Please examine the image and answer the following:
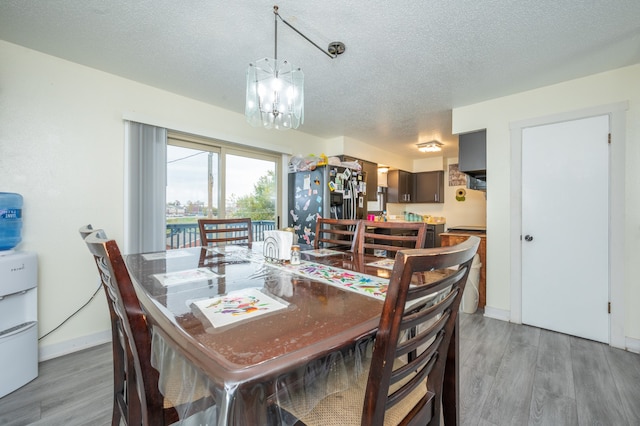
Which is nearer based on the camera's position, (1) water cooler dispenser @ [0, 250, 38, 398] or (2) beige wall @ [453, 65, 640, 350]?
(1) water cooler dispenser @ [0, 250, 38, 398]

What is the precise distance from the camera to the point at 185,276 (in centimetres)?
120

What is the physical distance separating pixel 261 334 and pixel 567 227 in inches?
122

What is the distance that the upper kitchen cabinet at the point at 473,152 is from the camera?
3.03m

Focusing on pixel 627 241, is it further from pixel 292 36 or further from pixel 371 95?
pixel 292 36

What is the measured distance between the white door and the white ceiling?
1.89 ft

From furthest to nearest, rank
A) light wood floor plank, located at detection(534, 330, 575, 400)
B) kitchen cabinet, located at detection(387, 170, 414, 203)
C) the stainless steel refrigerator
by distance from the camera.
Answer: kitchen cabinet, located at detection(387, 170, 414, 203), the stainless steel refrigerator, light wood floor plank, located at detection(534, 330, 575, 400)

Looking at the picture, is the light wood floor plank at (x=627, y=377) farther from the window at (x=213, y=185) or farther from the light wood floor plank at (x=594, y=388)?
the window at (x=213, y=185)

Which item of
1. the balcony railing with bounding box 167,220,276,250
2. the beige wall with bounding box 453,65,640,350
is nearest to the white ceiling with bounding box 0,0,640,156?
the beige wall with bounding box 453,65,640,350

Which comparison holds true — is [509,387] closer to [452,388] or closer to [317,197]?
[452,388]

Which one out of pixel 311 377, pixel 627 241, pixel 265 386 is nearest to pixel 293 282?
pixel 311 377

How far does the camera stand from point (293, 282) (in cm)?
115

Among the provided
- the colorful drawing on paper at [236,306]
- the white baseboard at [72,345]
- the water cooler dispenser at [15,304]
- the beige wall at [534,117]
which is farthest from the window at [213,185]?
the beige wall at [534,117]

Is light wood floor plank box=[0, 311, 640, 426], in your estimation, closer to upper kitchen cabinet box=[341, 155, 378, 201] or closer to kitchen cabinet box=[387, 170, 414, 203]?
upper kitchen cabinet box=[341, 155, 378, 201]

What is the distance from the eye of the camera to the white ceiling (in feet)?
5.24
